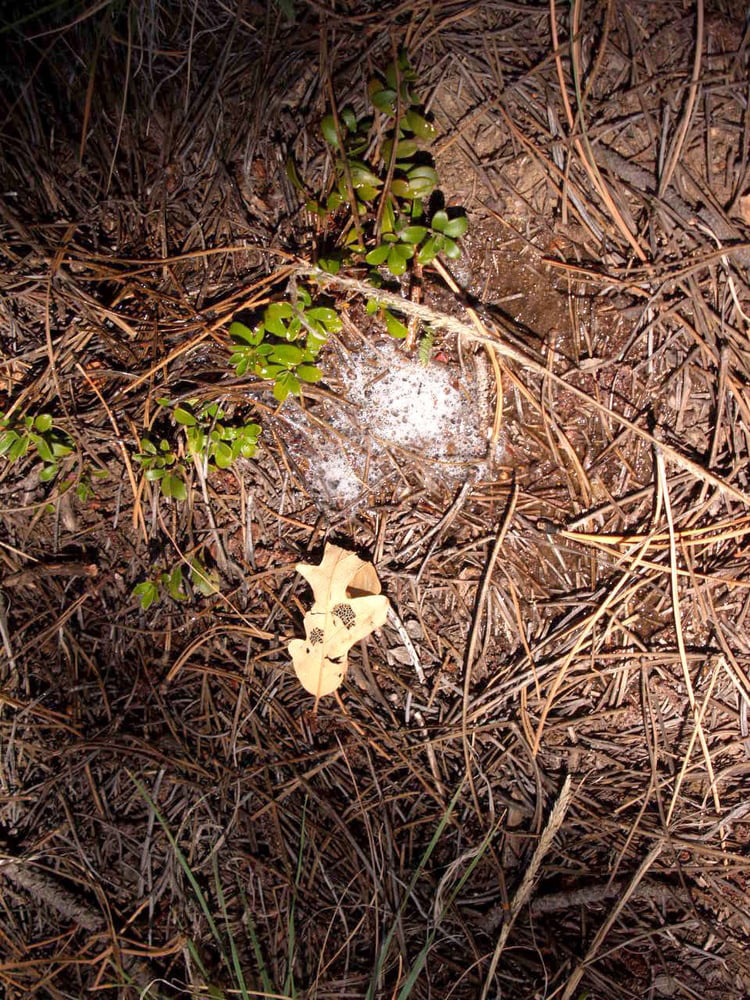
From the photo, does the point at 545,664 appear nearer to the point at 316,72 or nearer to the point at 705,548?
the point at 705,548

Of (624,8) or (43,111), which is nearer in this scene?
(624,8)

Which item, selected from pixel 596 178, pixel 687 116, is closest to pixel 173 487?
pixel 596 178

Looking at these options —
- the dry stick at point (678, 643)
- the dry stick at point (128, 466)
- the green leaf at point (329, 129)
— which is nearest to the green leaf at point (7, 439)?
the dry stick at point (128, 466)

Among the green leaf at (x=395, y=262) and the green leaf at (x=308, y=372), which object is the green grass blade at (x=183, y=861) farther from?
the green leaf at (x=395, y=262)

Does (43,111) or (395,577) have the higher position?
(43,111)

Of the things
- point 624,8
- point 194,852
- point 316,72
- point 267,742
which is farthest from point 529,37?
point 194,852

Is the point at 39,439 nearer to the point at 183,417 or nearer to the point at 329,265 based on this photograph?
the point at 183,417
